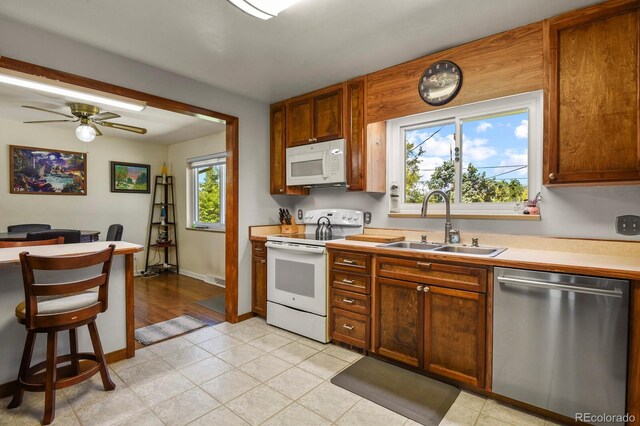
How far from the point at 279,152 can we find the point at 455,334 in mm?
2497

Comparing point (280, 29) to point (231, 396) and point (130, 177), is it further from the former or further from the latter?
point (130, 177)

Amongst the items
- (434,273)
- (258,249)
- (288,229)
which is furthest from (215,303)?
(434,273)

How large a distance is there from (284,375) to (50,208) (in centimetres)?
452

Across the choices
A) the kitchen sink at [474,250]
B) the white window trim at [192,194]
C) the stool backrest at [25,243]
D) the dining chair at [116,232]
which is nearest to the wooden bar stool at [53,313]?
the stool backrest at [25,243]

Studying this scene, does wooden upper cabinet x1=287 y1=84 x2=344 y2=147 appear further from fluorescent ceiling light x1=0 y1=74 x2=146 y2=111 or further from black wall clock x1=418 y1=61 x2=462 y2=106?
fluorescent ceiling light x1=0 y1=74 x2=146 y2=111

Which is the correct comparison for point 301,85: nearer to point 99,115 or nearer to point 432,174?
point 432,174

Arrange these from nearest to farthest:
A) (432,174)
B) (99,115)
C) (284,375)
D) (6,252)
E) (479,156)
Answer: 1. (6,252)
2. (284,375)
3. (479,156)
4. (432,174)
5. (99,115)

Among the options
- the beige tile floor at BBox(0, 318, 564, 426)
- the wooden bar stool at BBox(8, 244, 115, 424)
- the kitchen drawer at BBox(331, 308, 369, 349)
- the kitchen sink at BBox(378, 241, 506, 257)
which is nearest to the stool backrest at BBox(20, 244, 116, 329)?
the wooden bar stool at BBox(8, 244, 115, 424)

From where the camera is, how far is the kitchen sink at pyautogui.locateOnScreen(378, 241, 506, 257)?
6.85 feet

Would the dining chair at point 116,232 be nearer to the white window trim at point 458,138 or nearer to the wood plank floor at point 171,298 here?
the wood plank floor at point 171,298

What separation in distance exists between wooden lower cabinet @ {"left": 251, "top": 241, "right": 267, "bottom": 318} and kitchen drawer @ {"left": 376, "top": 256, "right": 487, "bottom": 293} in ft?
4.56

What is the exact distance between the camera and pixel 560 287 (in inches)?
64.5

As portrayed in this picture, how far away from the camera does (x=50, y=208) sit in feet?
14.9

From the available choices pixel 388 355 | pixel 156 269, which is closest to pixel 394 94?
pixel 388 355
